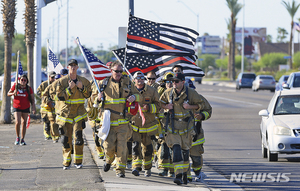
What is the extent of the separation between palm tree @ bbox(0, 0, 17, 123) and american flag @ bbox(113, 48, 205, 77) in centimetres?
849

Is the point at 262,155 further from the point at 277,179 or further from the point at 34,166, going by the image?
the point at 34,166

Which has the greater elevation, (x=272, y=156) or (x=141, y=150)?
(x=141, y=150)

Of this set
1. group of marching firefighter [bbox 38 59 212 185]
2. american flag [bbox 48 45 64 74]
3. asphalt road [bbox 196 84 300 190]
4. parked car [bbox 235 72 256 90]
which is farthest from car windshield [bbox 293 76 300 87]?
parked car [bbox 235 72 256 90]

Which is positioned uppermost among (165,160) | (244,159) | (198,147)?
(198,147)

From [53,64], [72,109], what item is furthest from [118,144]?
[53,64]

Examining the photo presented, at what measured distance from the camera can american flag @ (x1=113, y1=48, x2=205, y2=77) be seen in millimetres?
11059

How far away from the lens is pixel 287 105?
39.2ft

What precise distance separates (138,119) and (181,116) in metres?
1.08

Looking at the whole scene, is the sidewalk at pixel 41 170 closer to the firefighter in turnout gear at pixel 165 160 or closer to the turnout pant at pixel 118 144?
the turnout pant at pixel 118 144

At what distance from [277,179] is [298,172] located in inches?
31.4

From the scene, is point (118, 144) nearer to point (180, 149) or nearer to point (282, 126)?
point (180, 149)

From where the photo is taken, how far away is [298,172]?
31.3ft

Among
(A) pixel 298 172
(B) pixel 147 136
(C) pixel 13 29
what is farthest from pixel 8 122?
(A) pixel 298 172

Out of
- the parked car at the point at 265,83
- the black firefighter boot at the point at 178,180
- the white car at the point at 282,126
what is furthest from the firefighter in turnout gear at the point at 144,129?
the parked car at the point at 265,83
